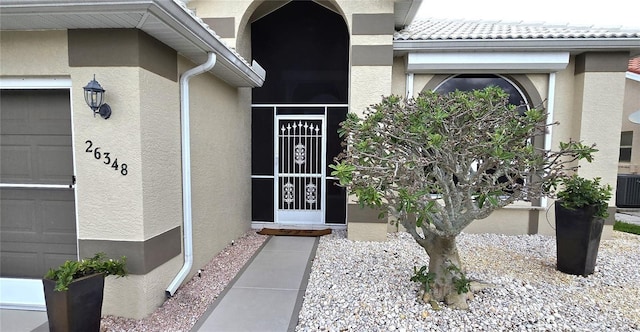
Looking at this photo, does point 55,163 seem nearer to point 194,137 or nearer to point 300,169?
point 194,137

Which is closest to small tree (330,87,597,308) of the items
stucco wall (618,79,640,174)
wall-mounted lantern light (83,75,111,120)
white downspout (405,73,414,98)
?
wall-mounted lantern light (83,75,111,120)

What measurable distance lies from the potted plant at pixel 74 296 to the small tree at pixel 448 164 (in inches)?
103

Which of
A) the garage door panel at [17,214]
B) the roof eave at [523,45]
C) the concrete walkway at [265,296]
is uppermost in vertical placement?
the roof eave at [523,45]

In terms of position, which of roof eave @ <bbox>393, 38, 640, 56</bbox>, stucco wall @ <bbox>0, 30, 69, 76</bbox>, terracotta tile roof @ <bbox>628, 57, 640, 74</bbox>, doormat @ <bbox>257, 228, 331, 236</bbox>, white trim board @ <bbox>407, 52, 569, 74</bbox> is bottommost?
doormat @ <bbox>257, 228, 331, 236</bbox>

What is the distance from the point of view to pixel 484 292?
3697 millimetres

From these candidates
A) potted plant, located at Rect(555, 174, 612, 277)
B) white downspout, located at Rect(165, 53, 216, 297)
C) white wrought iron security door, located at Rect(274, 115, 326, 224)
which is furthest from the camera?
white wrought iron security door, located at Rect(274, 115, 326, 224)

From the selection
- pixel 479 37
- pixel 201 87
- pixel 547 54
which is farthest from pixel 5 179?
pixel 547 54

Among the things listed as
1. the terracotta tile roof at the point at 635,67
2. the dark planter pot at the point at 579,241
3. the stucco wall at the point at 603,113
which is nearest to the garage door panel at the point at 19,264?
the dark planter pot at the point at 579,241

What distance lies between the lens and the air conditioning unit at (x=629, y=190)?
10008 millimetres

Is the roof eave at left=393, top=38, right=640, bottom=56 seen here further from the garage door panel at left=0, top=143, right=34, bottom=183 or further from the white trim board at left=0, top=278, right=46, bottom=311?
the white trim board at left=0, top=278, right=46, bottom=311

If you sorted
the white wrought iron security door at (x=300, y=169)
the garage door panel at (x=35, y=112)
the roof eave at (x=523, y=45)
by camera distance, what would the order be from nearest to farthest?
the garage door panel at (x=35, y=112)
the roof eave at (x=523, y=45)
the white wrought iron security door at (x=300, y=169)

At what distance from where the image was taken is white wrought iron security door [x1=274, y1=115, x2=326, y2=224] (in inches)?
273

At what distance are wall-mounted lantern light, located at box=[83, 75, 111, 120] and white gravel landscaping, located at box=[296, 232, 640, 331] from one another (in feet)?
10.3

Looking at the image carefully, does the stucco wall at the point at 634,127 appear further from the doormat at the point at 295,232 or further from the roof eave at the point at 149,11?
the roof eave at the point at 149,11
